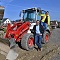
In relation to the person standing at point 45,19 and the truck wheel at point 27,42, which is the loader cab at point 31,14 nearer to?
the person standing at point 45,19

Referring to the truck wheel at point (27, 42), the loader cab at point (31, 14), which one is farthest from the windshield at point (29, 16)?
the truck wheel at point (27, 42)

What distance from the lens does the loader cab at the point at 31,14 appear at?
15.4m

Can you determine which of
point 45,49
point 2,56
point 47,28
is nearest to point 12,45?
point 2,56

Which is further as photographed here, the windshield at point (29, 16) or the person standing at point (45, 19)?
the windshield at point (29, 16)

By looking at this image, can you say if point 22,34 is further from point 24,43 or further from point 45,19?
point 45,19

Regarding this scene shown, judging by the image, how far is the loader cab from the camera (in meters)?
15.4

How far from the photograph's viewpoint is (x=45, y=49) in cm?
1338

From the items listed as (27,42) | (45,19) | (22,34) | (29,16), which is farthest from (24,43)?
(29,16)

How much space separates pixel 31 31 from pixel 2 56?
3.97m

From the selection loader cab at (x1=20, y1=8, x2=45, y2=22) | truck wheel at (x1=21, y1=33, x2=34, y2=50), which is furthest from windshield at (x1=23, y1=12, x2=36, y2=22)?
truck wheel at (x1=21, y1=33, x2=34, y2=50)

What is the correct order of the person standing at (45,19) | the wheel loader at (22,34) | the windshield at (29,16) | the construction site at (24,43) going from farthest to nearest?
the windshield at (29,16), the person standing at (45,19), the wheel loader at (22,34), the construction site at (24,43)

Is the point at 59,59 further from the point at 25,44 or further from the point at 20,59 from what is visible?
the point at 25,44

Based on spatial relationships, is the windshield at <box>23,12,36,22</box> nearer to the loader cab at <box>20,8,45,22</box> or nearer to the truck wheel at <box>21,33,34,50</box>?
the loader cab at <box>20,8,45,22</box>

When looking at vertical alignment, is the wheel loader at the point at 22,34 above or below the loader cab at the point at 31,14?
below
